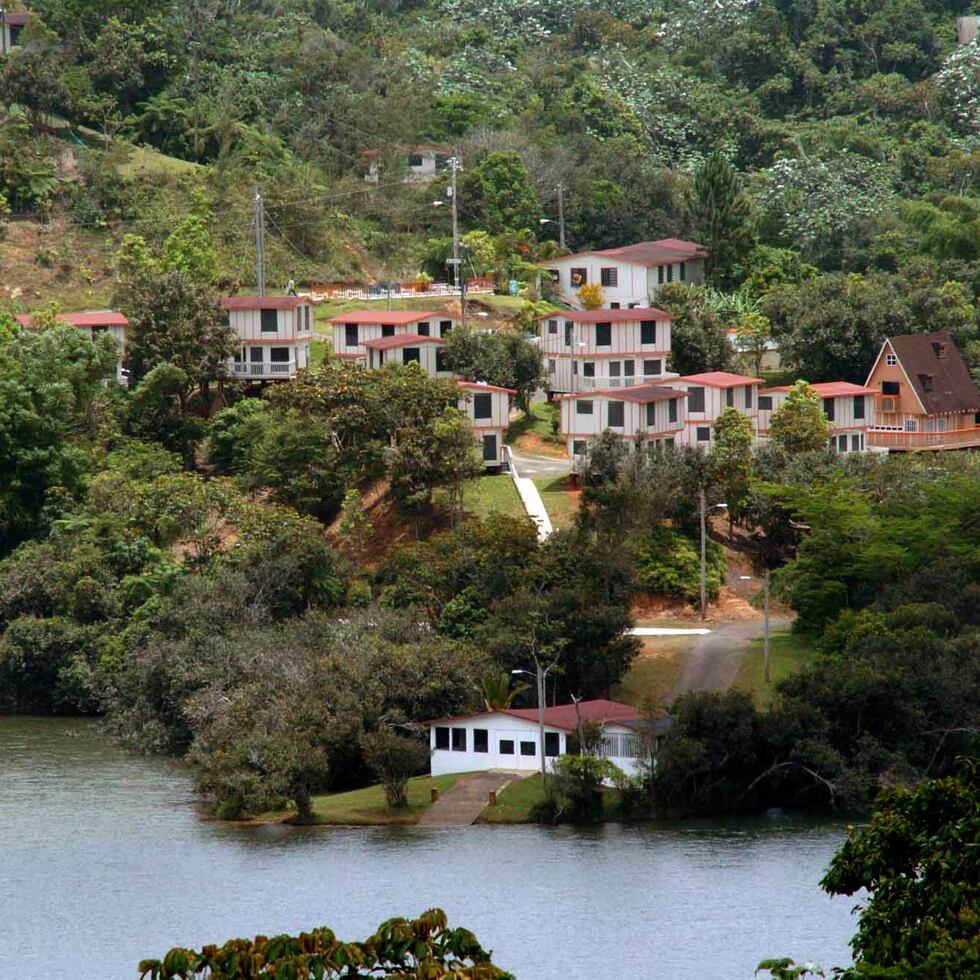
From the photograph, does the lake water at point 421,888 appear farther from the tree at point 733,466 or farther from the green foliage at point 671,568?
the tree at point 733,466

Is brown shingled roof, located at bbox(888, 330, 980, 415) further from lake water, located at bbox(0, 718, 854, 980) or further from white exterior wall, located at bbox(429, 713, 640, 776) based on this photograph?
lake water, located at bbox(0, 718, 854, 980)

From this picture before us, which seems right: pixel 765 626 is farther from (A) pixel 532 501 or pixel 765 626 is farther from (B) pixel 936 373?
(B) pixel 936 373

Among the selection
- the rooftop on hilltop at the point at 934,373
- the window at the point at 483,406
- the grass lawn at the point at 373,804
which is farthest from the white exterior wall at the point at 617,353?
the grass lawn at the point at 373,804

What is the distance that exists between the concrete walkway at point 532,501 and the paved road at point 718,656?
225 inches

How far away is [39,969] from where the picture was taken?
4572cm

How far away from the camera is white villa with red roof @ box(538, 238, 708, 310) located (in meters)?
90.9

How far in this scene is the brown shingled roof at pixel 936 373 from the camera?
263ft

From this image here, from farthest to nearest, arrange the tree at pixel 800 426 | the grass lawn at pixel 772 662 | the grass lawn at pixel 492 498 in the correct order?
the tree at pixel 800 426
the grass lawn at pixel 492 498
the grass lawn at pixel 772 662

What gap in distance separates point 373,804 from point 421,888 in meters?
6.76

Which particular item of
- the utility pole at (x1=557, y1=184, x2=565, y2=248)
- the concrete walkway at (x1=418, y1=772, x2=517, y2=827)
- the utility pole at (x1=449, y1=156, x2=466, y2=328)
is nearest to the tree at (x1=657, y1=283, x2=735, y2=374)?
the utility pole at (x1=449, y1=156, x2=466, y2=328)

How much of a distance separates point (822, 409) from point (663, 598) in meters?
13.2

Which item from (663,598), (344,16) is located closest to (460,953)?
(663,598)

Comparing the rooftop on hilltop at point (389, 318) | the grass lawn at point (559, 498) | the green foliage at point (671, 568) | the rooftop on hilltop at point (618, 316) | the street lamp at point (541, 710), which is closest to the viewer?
the street lamp at point (541, 710)

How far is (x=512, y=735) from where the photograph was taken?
5725cm
